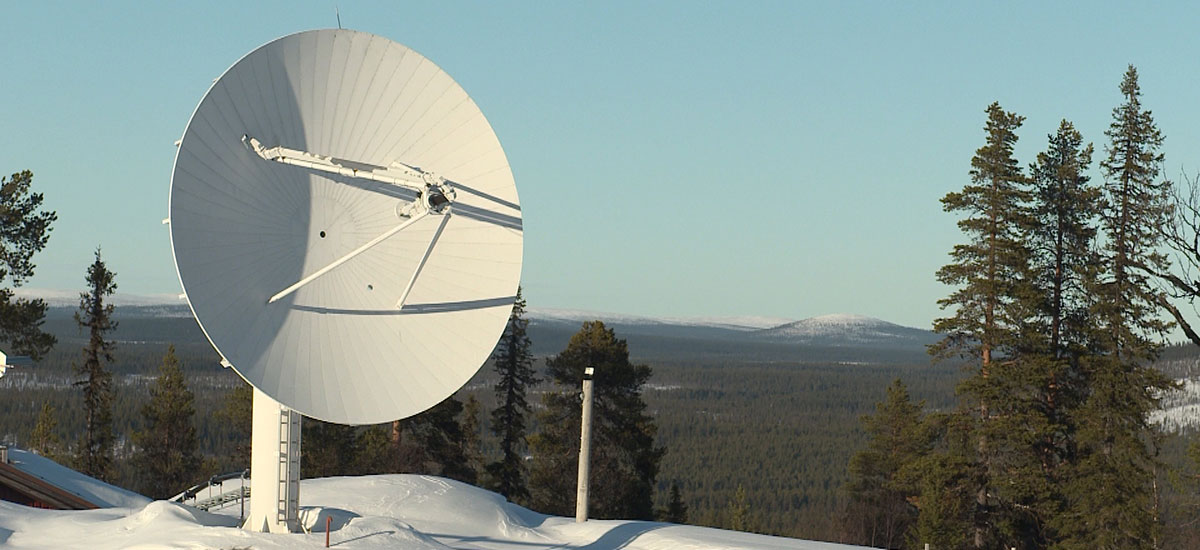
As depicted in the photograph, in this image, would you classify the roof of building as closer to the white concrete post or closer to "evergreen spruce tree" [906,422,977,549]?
the white concrete post

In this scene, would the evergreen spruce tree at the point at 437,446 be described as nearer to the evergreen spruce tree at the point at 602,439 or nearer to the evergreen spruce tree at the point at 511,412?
the evergreen spruce tree at the point at 511,412

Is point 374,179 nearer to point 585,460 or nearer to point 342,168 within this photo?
point 342,168

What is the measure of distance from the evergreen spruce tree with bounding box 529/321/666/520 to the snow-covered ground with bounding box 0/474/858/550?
644 inches

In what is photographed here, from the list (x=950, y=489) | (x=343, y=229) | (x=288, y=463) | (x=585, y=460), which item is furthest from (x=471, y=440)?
(x=343, y=229)

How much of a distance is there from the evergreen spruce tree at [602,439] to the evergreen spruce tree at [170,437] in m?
18.7

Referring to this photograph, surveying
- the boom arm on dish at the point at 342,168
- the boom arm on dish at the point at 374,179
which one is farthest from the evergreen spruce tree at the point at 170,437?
the boom arm on dish at the point at 342,168

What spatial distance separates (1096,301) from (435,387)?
25.5m

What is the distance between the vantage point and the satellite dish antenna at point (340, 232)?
23.0m

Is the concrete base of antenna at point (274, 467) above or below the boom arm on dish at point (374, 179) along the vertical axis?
below

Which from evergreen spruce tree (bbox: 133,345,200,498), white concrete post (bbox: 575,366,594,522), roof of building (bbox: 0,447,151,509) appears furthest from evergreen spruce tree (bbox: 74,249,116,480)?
white concrete post (bbox: 575,366,594,522)

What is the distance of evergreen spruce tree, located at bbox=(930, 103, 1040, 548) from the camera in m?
40.2

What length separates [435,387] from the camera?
25250 mm

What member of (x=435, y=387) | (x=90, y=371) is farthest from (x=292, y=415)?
(x=90, y=371)

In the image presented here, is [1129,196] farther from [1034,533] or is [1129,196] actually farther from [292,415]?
[292,415]
